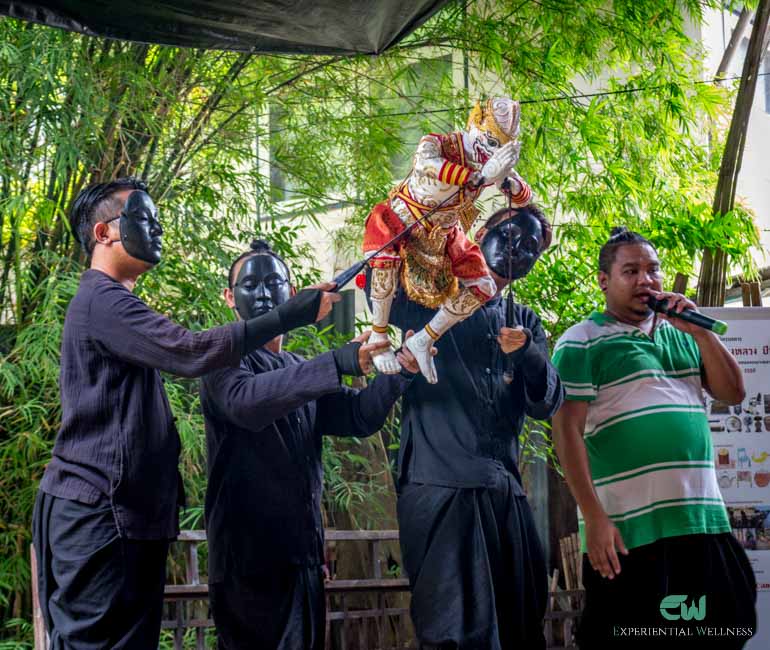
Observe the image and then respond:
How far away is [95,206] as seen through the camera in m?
2.87

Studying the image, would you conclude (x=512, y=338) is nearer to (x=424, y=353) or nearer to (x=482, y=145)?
(x=424, y=353)

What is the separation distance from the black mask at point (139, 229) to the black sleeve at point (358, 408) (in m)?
0.70

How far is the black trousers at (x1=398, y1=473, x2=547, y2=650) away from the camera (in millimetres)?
2812

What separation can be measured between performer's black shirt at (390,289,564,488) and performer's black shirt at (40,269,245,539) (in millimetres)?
553

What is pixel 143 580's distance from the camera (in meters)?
2.68

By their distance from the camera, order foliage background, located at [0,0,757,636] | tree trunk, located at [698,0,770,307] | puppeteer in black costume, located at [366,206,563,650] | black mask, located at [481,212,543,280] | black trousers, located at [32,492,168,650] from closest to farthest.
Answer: black trousers, located at [32,492,168,650] < puppeteer in black costume, located at [366,206,563,650] < black mask, located at [481,212,543,280] < foliage background, located at [0,0,757,636] < tree trunk, located at [698,0,770,307]

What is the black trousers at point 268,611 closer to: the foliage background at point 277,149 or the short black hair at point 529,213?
the short black hair at point 529,213

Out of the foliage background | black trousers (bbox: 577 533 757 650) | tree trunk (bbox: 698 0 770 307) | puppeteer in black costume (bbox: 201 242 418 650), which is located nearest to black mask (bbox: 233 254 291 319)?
puppeteer in black costume (bbox: 201 242 418 650)

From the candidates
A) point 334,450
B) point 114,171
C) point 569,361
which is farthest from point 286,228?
point 569,361

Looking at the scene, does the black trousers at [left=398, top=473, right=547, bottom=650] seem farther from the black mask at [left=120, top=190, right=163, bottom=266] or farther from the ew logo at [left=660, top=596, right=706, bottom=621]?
the black mask at [left=120, top=190, right=163, bottom=266]

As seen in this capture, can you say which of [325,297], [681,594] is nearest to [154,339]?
[325,297]

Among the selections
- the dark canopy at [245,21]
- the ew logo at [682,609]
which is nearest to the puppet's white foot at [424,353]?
the ew logo at [682,609]

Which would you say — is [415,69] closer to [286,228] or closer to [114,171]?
[286,228]

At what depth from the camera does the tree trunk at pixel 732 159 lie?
4766mm
